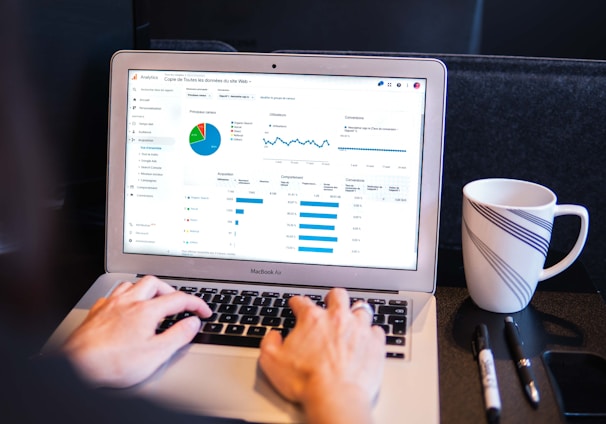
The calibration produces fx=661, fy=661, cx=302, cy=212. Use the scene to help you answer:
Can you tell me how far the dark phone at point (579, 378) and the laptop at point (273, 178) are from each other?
14 cm

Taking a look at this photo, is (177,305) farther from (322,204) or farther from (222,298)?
(322,204)

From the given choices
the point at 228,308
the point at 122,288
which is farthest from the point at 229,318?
the point at 122,288

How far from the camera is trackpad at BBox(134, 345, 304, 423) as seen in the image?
59 centimetres

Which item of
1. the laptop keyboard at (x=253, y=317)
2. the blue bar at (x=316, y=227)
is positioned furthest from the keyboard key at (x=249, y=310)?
the blue bar at (x=316, y=227)

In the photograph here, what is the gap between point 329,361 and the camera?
0.59 metres

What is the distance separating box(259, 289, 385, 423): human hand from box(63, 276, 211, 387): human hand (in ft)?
0.33

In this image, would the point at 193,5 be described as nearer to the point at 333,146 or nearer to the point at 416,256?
the point at 333,146

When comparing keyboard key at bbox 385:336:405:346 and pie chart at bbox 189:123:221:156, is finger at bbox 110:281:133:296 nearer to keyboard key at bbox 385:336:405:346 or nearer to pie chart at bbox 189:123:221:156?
pie chart at bbox 189:123:221:156

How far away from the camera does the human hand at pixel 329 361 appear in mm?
547

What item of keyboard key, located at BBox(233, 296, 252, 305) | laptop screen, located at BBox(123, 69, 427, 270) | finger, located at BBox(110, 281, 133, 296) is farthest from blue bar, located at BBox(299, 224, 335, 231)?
finger, located at BBox(110, 281, 133, 296)

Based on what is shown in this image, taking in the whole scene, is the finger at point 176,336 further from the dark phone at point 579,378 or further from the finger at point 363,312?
the dark phone at point 579,378

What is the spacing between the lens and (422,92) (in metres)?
0.77

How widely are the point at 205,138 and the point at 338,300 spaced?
0.27 m

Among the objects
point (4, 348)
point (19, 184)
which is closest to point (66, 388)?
point (4, 348)
